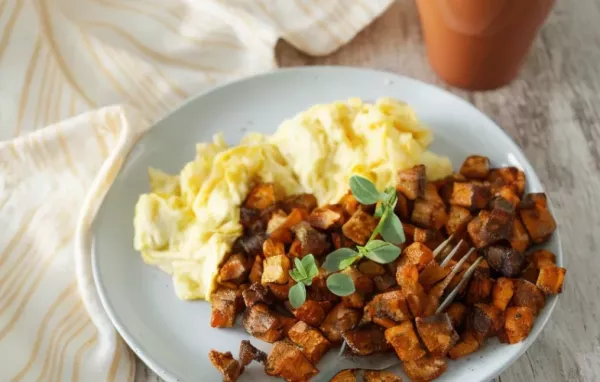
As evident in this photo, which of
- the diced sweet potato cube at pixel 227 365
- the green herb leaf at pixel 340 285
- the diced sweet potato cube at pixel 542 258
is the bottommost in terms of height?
the diced sweet potato cube at pixel 227 365

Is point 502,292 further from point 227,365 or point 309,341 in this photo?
point 227,365

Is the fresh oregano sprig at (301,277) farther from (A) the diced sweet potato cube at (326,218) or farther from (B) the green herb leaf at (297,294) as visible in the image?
(A) the diced sweet potato cube at (326,218)

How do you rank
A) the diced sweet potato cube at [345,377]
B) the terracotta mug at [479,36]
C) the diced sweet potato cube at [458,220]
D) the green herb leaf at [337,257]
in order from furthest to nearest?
the terracotta mug at [479,36]
the diced sweet potato cube at [458,220]
the green herb leaf at [337,257]
the diced sweet potato cube at [345,377]

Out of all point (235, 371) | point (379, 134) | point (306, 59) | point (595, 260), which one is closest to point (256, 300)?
point (235, 371)

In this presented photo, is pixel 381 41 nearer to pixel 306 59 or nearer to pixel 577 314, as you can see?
pixel 306 59

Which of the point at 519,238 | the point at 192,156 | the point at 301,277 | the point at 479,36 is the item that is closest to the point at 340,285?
the point at 301,277

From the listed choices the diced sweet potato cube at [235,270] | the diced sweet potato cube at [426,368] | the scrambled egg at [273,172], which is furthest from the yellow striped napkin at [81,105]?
the diced sweet potato cube at [426,368]

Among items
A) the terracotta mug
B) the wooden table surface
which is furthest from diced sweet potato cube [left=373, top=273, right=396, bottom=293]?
the terracotta mug
